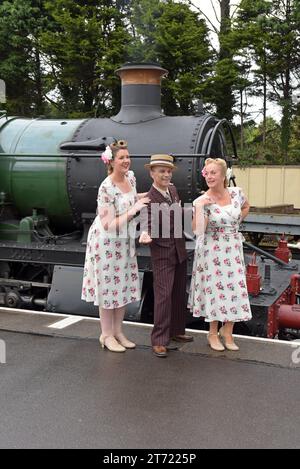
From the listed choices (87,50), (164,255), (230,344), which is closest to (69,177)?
(164,255)

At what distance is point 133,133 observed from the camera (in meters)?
5.46

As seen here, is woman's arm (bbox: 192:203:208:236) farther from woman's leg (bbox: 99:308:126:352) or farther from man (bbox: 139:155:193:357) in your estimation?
woman's leg (bbox: 99:308:126:352)

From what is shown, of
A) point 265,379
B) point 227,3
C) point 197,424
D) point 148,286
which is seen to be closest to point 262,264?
point 148,286

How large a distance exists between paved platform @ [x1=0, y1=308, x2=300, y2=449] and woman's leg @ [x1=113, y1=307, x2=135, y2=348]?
8 centimetres

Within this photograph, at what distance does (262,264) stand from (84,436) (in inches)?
151

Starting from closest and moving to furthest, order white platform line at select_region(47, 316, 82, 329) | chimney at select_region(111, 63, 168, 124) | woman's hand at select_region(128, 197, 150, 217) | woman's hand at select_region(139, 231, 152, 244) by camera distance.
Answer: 1. woman's hand at select_region(139, 231, 152, 244)
2. woman's hand at select_region(128, 197, 150, 217)
3. white platform line at select_region(47, 316, 82, 329)
4. chimney at select_region(111, 63, 168, 124)

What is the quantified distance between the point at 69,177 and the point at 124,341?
2.11 metres

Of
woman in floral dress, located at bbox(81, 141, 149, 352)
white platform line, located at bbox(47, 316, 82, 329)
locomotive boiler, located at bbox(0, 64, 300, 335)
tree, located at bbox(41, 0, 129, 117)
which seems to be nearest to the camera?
woman in floral dress, located at bbox(81, 141, 149, 352)

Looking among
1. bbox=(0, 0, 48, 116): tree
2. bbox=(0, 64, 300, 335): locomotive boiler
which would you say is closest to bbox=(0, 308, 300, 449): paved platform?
bbox=(0, 64, 300, 335): locomotive boiler

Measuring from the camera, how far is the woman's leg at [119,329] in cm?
409

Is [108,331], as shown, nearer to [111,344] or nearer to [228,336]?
[111,344]

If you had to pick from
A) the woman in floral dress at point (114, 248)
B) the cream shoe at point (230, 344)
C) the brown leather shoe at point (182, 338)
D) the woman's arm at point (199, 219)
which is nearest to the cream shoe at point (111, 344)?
the woman in floral dress at point (114, 248)

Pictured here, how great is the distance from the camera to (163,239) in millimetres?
3840

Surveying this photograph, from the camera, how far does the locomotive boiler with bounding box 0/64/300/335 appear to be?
5.21 meters
